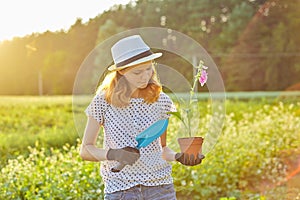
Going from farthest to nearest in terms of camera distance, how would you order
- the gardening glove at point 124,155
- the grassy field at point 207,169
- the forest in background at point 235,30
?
the forest in background at point 235,30 → the grassy field at point 207,169 → the gardening glove at point 124,155

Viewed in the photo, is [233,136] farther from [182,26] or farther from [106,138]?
[182,26]

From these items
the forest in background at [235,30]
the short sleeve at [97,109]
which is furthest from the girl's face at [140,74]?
the forest in background at [235,30]

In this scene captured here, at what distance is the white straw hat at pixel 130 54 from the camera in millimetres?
2354

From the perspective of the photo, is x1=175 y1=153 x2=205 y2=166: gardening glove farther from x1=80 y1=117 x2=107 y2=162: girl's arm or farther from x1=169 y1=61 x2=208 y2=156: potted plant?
x1=80 y1=117 x2=107 y2=162: girl's arm

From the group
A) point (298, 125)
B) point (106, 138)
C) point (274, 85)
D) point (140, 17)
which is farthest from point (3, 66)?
point (106, 138)

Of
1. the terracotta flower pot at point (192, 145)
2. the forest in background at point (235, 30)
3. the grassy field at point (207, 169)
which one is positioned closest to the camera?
the terracotta flower pot at point (192, 145)

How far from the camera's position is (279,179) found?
18.2ft

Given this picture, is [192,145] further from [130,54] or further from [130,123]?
[130,54]

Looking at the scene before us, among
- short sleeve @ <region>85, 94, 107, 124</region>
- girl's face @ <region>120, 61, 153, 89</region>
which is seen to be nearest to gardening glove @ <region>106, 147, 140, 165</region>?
short sleeve @ <region>85, 94, 107, 124</region>

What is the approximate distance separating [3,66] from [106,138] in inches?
1663

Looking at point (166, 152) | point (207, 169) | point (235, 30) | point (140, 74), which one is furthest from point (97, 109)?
point (235, 30)

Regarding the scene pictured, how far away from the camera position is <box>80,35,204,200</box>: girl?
239 cm

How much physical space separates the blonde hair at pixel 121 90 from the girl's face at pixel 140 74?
38 millimetres

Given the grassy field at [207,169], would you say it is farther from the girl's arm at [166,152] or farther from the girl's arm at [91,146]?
the girl's arm at [91,146]
